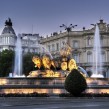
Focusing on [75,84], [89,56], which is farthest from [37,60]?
[89,56]

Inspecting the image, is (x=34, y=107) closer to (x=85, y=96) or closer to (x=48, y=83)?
(x=85, y=96)

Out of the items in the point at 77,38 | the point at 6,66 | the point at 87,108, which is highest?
the point at 77,38

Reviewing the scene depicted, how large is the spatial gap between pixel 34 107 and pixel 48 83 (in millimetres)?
15401

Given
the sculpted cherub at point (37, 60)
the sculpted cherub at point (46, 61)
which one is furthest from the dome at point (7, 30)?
the sculpted cherub at point (46, 61)

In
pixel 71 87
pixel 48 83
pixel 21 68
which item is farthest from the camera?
pixel 21 68

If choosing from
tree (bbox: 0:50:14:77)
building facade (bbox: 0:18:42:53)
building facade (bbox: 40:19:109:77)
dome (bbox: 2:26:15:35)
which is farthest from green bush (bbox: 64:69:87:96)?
dome (bbox: 2:26:15:35)

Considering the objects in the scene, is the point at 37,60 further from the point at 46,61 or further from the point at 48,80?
the point at 48,80

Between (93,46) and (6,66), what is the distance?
93.4ft

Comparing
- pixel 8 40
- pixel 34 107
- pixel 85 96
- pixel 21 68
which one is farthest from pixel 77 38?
pixel 34 107

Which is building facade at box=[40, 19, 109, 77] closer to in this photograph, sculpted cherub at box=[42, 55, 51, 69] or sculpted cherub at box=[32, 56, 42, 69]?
sculpted cherub at box=[32, 56, 42, 69]

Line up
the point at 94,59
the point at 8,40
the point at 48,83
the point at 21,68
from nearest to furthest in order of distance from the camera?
the point at 48,83 < the point at 21,68 < the point at 94,59 < the point at 8,40

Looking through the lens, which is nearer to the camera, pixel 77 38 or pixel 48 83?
pixel 48 83

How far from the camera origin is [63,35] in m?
108

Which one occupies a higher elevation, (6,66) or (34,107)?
(6,66)
